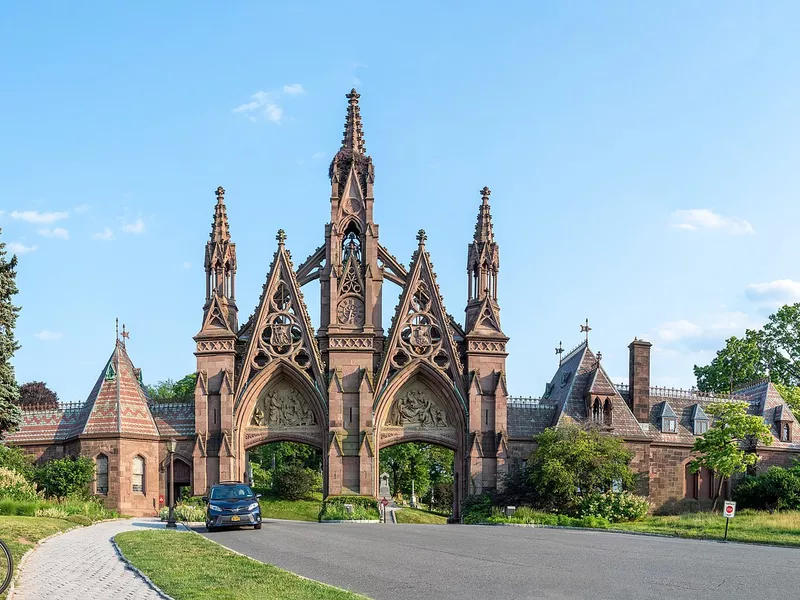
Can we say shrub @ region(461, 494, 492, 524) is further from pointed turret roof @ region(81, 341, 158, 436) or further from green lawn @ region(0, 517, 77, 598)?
green lawn @ region(0, 517, 77, 598)

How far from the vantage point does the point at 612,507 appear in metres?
44.8

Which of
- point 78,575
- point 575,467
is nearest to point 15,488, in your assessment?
point 78,575

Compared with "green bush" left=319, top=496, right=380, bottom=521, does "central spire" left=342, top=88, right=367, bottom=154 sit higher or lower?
higher

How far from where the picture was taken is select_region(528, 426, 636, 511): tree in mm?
43969

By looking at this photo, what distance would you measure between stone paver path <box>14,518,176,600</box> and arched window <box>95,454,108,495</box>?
20304 mm

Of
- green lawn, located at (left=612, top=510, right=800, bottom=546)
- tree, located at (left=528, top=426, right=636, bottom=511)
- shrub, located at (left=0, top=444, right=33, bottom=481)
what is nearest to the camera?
green lawn, located at (left=612, top=510, right=800, bottom=546)

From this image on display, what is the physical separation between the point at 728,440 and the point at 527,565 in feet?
97.9

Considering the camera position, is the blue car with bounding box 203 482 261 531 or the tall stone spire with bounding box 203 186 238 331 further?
the tall stone spire with bounding box 203 186 238 331

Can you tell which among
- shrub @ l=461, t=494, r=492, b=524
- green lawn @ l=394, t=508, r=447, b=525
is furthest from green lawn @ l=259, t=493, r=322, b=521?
shrub @ l=461, t=494, r=492, b=524

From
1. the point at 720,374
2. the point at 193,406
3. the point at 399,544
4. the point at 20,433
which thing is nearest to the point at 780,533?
the point at 399,544

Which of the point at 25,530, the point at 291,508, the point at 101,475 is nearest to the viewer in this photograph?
the point at 25,530

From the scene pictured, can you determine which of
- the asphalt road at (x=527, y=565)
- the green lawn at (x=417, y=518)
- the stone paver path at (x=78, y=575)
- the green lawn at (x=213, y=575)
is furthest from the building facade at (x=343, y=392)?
the green lawn at (x=213, y=575)

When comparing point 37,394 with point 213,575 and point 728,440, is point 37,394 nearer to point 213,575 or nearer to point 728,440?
point 728,440

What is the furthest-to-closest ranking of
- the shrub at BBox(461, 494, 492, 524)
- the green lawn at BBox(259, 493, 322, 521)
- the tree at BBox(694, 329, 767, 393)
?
the tree at BBox(694, 329, 767, 393) → the green lawn at BBox(259, 493, 322, 521) → the shrub at BBox(461, 494, 492, 524)
